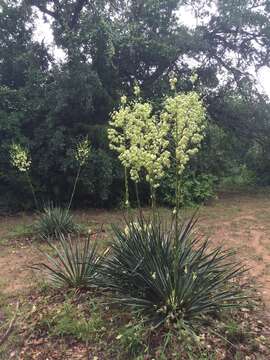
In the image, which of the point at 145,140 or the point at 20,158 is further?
the point at 20,158

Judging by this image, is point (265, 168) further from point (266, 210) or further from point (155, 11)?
point (155, 11)

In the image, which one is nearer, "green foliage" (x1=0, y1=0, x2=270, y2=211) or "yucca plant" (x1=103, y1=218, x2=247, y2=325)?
"yucca plant" (x1=103, y1=218, x2=247, y2=325)

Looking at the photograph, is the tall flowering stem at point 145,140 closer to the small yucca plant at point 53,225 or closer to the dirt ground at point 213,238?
the dirt ground at point 213,238

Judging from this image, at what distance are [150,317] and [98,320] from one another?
1.78 ft

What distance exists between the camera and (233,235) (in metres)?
7.13

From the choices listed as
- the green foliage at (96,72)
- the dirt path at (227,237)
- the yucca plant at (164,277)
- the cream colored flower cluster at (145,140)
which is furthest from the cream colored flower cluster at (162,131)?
the green foliage at (96,72)

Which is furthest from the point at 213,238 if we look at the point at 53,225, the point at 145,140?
the point at 145,140

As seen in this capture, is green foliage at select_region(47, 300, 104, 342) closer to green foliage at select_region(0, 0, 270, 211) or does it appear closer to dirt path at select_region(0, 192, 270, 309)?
→ dirt path at select_region(0, 192, 270, 309)

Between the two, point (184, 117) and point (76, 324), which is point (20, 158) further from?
point (184, 117)

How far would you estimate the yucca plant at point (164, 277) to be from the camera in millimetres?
3383

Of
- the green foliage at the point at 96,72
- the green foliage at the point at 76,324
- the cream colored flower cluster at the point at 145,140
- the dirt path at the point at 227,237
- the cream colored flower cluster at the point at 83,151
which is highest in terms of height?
the green foliage at the point at 96,72

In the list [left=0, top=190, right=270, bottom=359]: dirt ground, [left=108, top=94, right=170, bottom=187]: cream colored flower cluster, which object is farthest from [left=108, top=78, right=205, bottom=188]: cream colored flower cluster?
[left=0, top=190, right=270, bottom=359]: dirt ground

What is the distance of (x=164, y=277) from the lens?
11.4 feet

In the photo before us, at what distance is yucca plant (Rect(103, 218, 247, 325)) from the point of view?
3.38 metres
